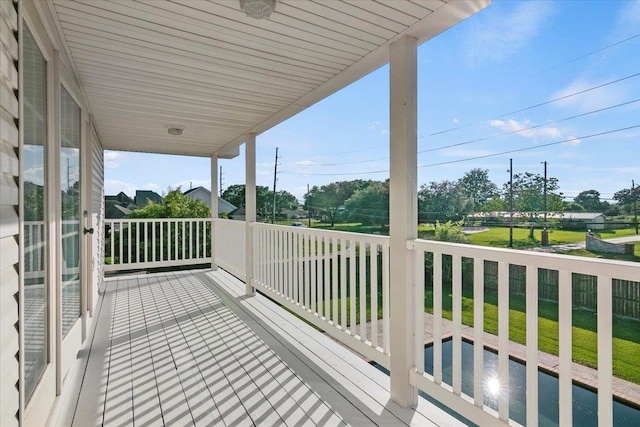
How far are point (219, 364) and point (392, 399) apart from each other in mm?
1260

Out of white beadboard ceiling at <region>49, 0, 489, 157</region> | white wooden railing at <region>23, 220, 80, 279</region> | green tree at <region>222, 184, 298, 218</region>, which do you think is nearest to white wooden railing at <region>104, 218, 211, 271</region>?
green tree at <region>222, 184, 298, 218</region>

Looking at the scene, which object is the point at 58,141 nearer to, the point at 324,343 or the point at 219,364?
the point at 219,364

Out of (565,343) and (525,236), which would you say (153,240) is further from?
(565,343)

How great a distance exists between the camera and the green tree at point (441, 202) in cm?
203

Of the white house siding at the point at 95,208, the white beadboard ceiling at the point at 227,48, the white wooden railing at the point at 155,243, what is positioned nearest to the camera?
the white beadboard ceiling at the point at 227,48

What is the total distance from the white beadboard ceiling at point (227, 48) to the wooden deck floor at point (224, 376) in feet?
7.01

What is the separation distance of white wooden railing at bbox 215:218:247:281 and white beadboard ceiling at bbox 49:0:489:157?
1991 millimetres

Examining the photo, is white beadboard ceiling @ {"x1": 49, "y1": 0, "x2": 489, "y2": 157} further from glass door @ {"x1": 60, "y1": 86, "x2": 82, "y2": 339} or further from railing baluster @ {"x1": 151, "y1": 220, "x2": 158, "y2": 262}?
railing baluster @ {"x1": 151, "y1": 220, "x2": 158, "y2": 262}

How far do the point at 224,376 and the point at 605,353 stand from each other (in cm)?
211

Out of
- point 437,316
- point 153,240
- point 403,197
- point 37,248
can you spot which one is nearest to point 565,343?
point 437,316

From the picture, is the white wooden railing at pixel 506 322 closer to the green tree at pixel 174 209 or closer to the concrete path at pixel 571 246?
the concrete path at pixel 571 246

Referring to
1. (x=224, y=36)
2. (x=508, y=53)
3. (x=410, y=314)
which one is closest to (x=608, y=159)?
(x=410, y=314)

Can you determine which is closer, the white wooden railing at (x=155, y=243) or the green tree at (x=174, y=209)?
the white wooden railing at (x=155, y=243)

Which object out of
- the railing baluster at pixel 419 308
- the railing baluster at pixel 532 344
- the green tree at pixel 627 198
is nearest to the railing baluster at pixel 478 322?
the railing baluster at pixel 532 344
